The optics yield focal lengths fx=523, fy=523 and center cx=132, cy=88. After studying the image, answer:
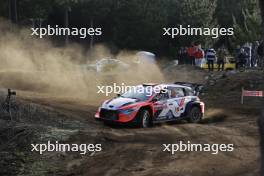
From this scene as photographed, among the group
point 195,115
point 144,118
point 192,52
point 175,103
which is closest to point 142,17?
point 192,52

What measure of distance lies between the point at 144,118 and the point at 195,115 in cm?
258

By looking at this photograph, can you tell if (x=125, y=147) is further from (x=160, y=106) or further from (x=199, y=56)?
(x=199, y=56)

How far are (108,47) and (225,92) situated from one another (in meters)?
25.4

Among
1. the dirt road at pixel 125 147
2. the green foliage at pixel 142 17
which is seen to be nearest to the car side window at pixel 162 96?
the dirt road at pixel 125 147

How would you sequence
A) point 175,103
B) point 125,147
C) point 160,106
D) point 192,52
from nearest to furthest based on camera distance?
point 125,147
point 160,106
point 175,103
point 192,52

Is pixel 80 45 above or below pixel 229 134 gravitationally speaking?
above

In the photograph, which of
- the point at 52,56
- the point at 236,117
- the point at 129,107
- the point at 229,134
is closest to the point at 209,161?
the point at 229,134

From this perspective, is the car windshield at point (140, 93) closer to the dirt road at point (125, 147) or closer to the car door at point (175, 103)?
the car door at point (175, 103)

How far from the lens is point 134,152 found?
42.4ft

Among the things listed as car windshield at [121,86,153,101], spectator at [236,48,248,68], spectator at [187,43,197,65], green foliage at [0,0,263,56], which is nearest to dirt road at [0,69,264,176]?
car windshield at [121,86,153,101]

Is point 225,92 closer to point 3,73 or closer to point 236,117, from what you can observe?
point 236,117

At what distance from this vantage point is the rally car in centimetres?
1623

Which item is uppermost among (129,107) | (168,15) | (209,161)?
(168,15)

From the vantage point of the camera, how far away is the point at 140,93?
1705 cm
